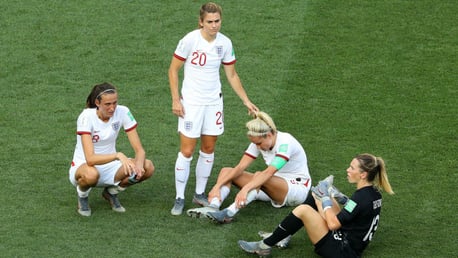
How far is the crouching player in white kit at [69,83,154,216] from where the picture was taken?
895 centimetres

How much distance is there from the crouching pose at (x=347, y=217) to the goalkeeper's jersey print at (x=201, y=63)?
1.46 metres

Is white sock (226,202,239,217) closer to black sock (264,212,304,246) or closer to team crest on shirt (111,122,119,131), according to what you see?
black sock (264,212,304,246)

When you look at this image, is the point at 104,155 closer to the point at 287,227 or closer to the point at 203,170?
the point at 203,170

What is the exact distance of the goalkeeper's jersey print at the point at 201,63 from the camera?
920cm

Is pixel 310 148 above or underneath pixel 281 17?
underneath

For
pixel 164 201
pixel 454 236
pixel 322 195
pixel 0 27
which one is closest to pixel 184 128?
pixel 164 201

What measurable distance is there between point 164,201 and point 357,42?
14.6 feet

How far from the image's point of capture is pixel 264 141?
9.07 meters

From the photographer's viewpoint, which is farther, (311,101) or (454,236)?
(311,101)

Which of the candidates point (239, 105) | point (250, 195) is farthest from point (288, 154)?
point (239, 105)

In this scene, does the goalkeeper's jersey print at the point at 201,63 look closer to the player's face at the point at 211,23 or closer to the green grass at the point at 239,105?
the player's face at the point at 211,23

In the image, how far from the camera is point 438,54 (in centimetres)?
1280

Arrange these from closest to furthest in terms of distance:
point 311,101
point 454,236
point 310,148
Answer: point 454,236 → point 310,148 → point 311,101

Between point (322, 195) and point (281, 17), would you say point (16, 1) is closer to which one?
point (281, 17)
